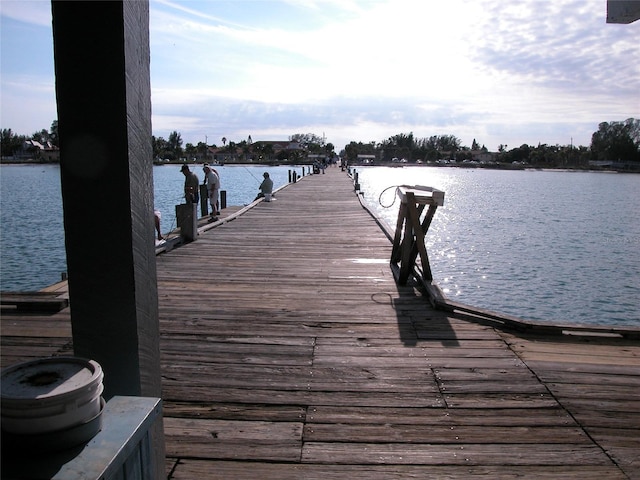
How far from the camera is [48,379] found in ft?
5.19

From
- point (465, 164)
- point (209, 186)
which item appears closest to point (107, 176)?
point (209, 186)

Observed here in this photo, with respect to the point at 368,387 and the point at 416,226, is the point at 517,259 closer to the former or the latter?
the point at 416,226

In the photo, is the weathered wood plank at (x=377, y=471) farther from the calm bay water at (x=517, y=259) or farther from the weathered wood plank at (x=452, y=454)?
the calm bay water at (x=517, y=259)

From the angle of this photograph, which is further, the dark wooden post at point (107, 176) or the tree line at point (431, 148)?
the tree line at point (431, 148)

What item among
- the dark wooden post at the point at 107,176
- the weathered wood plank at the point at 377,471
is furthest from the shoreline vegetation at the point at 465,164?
the dark wooden post at the point at 107,176

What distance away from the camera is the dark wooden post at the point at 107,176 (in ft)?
5.94

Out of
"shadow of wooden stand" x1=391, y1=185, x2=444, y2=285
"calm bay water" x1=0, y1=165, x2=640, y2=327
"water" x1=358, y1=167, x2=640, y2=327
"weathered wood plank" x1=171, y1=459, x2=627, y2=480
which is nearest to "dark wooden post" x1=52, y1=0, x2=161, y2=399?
"weathered wood plank" x1=171, y1=459, x2=627, y2=480

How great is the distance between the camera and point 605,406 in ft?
11.0

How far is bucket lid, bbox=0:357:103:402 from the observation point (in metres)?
1.48

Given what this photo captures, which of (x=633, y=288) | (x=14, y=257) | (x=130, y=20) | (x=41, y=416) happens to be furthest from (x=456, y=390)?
(x=14, y=257)

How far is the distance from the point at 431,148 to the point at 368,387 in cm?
18922

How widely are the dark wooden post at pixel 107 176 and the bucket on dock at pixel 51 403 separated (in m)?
0.33

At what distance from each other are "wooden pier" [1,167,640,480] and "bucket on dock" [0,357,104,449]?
1189 mm

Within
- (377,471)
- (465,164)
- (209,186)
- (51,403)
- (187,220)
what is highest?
(465,164)
